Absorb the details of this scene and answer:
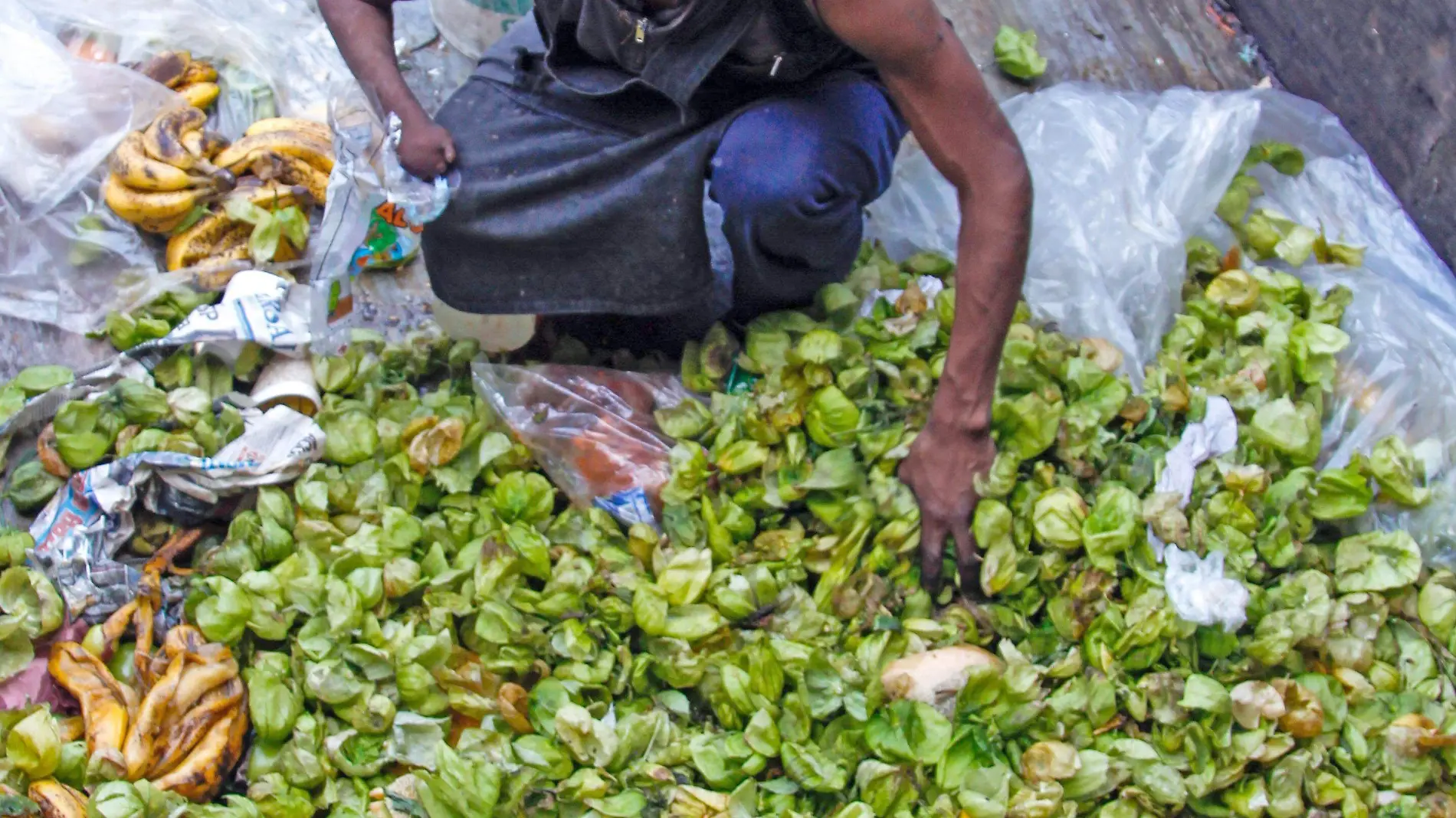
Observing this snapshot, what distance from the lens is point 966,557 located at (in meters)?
2.14

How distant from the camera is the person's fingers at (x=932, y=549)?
7.03 feet

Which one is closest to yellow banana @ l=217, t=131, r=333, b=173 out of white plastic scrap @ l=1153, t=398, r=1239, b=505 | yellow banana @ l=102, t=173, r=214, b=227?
yellow banana @ l=102, t=173, r=214, b=227

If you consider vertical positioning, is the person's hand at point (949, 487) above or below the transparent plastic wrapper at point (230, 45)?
below

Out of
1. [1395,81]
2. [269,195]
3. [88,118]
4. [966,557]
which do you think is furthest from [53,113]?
[1395,81]

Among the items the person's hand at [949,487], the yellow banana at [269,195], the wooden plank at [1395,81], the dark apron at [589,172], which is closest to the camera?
the person's hand at [949,487]

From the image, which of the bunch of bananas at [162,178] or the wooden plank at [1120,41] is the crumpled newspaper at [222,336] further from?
the wooden plank at [1120,41]

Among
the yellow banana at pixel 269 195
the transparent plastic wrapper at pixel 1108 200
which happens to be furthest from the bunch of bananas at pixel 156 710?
the transparent plastic wrapper at pixel 1108 200

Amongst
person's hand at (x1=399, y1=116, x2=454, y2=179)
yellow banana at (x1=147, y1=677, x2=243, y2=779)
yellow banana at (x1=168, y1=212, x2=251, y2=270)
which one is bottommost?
yellow banana at (x1=147, y1=677, x2=243, y2=779)

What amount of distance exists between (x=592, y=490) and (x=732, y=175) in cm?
61

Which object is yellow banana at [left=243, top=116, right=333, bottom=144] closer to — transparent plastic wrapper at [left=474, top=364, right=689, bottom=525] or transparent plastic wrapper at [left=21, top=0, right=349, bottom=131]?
transparent plastic wrapper at [left=21, top=0, right=349, bottom=131]

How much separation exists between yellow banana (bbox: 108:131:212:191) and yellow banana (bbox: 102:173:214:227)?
11 mm

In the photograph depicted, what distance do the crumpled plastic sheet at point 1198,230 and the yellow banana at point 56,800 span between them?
1795 mm

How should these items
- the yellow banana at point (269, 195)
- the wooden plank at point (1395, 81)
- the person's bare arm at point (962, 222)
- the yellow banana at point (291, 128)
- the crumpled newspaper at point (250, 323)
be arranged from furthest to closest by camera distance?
1. the yellow banana at point (291, 128)
2. the yellow banana at point (269, 195)
3. the wooden plank at point (1395, 81)
4. the crumpled newspaper at point (250, 323)
5. the person's bare arm at point (962, 222)

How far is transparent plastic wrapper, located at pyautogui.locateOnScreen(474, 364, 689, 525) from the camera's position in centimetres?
232
